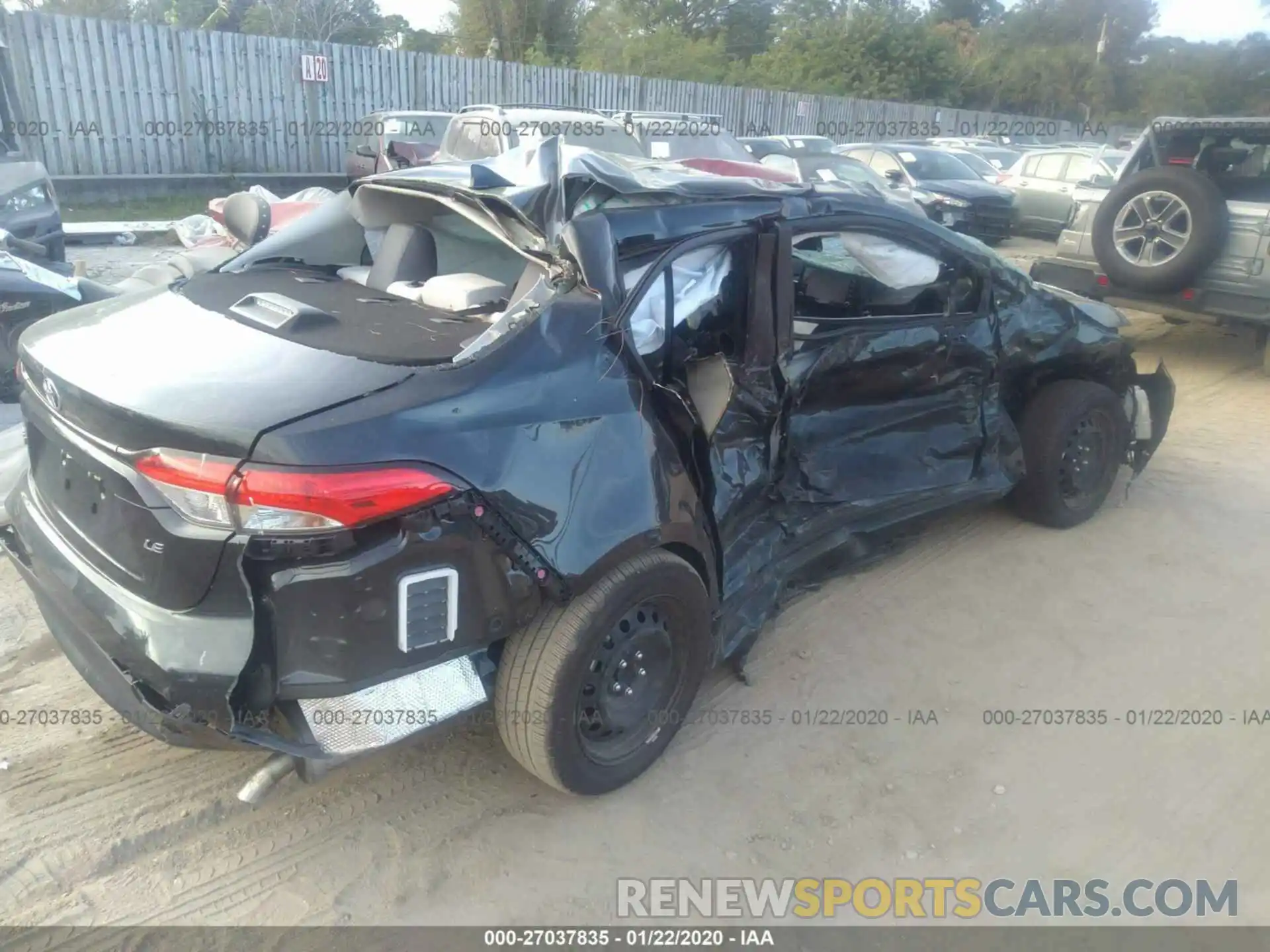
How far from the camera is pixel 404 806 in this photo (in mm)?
2746

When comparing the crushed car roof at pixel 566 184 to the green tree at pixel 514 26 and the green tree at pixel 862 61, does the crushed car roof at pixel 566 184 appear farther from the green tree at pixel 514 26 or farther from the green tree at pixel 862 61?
the green tree at pixel 862 61

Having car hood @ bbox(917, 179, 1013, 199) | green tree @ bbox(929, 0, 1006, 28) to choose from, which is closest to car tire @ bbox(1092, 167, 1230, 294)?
car hood @ bbox(917, 179, 1013, 199)

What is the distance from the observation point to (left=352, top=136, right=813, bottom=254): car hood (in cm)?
275

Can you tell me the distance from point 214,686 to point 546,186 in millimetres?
1630

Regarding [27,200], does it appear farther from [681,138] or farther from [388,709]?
[388,709]

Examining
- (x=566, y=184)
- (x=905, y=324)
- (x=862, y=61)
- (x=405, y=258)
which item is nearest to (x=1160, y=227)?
(x=905, y=324)

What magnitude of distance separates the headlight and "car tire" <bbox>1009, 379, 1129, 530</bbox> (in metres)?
7.88

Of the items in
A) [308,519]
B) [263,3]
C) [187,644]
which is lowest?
[187,644]

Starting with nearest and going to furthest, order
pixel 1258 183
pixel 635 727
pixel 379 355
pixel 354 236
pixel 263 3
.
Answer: pixel 379 355, pixel 635 727, pixel 354 236, pixel 1258 183, pixel 263 3

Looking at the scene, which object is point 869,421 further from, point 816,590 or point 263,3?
point 263,3

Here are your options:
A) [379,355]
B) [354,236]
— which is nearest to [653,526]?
[379,355]

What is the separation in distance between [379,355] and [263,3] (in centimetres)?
2675

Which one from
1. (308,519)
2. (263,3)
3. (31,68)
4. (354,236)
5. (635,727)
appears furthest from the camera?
(263,3)

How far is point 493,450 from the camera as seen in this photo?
Answer: 7.42ft
